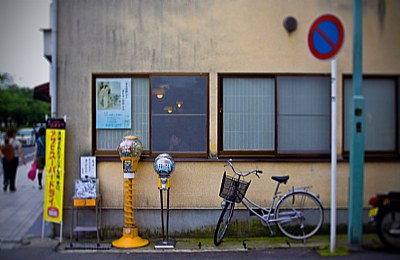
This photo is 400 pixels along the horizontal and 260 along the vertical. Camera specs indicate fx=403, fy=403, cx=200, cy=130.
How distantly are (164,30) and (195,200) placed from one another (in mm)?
3197

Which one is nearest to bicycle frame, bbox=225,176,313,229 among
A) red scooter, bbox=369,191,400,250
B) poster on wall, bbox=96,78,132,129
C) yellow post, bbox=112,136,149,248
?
red scooter, bbox=369,191,400,250

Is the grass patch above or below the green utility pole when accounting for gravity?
below

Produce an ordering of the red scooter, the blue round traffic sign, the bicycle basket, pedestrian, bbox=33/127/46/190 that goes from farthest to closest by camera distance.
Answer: pedestrian, bbox=33/127/46/190, the bicycle basket, the red scooter, the blue round traffic sign

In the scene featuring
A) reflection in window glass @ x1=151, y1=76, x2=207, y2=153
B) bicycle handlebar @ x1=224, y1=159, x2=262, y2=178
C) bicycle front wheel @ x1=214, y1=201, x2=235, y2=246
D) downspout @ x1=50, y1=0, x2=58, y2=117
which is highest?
downspout @ x1=50, y1=0, x2=58, y2=117

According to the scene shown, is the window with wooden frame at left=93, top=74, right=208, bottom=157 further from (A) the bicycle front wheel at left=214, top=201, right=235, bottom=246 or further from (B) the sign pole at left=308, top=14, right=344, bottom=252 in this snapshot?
(B) the sign pole at left=308, top=14, right=344, bottom=252

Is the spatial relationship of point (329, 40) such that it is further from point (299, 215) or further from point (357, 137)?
point (299, 215)

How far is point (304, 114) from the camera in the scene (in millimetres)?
7605

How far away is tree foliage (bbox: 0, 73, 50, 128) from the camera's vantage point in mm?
47531

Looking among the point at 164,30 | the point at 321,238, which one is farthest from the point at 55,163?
the point at 321,238

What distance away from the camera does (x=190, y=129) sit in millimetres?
7555

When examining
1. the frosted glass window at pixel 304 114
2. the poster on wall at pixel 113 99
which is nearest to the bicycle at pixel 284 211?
the frosted glass window at pixel 304 114

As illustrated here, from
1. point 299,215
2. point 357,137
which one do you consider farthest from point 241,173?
point 357,137

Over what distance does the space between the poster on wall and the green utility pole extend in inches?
156

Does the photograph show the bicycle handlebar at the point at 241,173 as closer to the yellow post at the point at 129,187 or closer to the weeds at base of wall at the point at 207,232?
the weeds at base of wall at the point at 207,232
